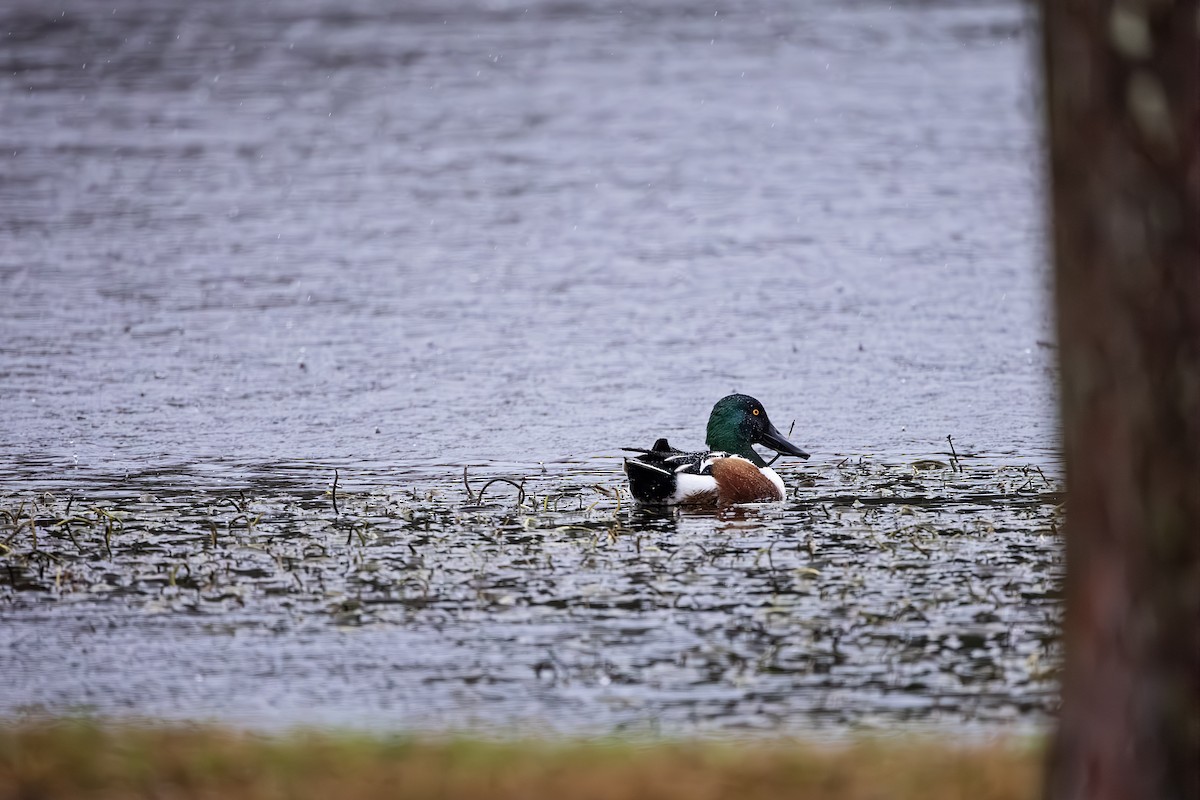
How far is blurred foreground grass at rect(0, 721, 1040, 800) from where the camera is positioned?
6.00m

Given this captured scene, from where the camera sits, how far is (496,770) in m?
6.25

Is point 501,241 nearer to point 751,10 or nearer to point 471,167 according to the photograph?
point 471,167

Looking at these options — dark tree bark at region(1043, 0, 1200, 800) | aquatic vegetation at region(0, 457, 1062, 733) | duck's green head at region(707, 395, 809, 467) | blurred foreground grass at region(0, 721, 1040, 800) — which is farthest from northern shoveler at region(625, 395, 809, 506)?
dark tree bark at region(1043, 0, 1200, 800)

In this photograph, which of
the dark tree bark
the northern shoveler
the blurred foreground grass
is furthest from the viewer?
the northern shoveler

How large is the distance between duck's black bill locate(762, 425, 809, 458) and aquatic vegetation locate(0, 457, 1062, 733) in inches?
9.4

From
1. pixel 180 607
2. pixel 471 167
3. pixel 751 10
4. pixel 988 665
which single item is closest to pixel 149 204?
pixel 471 167

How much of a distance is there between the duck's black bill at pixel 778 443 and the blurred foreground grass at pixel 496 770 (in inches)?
253

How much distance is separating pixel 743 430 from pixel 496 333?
19.7ft

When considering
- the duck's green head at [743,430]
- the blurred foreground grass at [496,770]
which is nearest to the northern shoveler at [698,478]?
the duck's green head at [743,430]

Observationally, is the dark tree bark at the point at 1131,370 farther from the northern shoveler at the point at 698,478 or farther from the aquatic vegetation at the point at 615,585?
the northern shoveler at the point at 698,478

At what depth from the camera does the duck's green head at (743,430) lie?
13086mm

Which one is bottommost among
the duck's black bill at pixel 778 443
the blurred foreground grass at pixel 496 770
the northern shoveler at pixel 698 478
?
the blurred foreground grass at pixel 496 770

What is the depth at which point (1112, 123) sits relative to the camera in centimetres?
466

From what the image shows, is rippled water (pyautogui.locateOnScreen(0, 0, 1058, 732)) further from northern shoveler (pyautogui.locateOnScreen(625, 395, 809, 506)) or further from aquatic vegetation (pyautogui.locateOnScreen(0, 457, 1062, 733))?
northern shoveler (pyautogui.locateOnScreen(625, 395, 809, 506))
